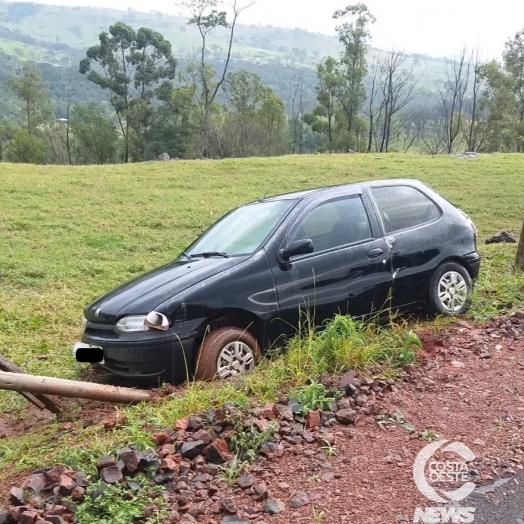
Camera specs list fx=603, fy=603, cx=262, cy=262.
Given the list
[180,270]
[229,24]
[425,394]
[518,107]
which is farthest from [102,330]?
[518,107]

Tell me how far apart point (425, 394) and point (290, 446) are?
1.13 meters

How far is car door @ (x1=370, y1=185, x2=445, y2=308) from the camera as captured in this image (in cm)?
559

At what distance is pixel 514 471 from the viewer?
3.05 metres

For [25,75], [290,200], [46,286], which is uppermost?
[25,75]

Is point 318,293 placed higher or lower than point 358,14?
lower

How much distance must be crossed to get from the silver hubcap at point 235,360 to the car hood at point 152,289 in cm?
59

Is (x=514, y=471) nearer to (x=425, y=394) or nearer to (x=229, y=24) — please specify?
(x=425, y=394)

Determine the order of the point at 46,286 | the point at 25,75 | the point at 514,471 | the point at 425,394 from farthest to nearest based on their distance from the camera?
1. the point at 25,75
2. the point at 46,286
3. the point at 425,394
4. the point at 514,471

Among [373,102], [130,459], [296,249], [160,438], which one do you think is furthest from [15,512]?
[373,102]

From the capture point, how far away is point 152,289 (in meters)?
4.80

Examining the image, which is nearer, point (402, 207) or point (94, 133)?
point (402, 207)

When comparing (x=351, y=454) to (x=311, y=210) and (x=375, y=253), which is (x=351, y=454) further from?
(x=311, y=210)

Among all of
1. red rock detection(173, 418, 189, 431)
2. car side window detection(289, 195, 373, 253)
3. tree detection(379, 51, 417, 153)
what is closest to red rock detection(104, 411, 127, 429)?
red rock detection(173, 418, 189, 431)

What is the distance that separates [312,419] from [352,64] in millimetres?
42782
